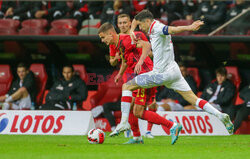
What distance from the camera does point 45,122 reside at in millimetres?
11023

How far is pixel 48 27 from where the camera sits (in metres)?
14.1

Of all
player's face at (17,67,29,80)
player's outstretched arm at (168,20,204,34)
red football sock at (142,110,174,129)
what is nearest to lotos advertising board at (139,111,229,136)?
red football sock at (142,110,174,129)

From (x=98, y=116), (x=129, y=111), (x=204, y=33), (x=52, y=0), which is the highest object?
(x=52, y=0)

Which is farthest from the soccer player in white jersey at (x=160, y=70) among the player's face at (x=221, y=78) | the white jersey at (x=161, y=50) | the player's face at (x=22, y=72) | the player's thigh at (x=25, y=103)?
the player's face at (x=22, y=72)

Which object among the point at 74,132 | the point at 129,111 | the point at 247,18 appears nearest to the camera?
the point at 129,111

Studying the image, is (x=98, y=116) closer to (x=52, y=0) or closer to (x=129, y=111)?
(x=52, y=0)

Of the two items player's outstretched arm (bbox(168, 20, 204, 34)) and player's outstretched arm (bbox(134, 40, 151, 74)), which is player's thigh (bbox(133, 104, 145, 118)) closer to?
player's outstretched arm (bbox(134, 40, 151, 74))

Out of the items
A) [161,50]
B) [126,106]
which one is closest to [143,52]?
[161,50]

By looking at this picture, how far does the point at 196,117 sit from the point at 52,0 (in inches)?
221

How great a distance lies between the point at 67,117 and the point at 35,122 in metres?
0.71

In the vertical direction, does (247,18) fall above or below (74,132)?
above

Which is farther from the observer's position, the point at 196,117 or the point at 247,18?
the point at 247,18

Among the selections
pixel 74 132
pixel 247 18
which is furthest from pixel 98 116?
pixel 247 18

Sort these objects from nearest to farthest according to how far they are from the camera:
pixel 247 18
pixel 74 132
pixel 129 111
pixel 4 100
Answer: pixel 129 111, pixel 74 132, pixel 247 18, pixel 4 100
